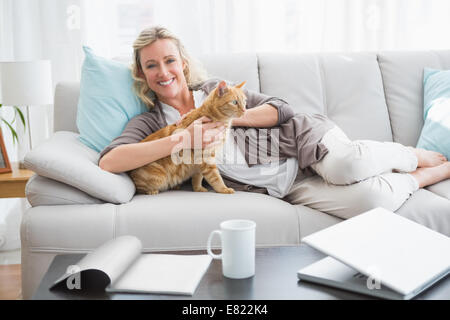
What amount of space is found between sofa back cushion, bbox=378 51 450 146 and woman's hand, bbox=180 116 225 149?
100cm

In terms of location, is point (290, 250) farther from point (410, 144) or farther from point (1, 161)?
point (1, 161)

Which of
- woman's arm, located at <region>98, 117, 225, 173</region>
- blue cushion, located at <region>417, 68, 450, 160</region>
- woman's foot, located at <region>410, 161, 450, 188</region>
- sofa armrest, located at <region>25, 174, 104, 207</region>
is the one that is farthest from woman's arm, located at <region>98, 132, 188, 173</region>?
blue cushion, located at <region>417, 68, 450, 160</region>

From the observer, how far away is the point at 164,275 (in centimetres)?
100

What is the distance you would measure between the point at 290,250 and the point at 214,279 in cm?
25

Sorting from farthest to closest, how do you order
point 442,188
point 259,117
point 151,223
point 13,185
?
point 13,185 → point 259,117 → point 442,188 → point 151,223

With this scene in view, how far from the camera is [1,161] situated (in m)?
2.21

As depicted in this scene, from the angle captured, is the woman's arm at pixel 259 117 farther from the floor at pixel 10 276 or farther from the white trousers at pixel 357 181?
the floor at pixel 10 276

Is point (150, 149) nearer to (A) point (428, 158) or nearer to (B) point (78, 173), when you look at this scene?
(B) point (78, 173)

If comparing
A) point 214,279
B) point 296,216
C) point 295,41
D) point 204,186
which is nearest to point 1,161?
point 204,186

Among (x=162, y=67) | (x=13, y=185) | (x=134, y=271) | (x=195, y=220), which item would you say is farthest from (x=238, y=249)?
(x=13, y=185)

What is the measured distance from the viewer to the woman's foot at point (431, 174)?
1.78 metres

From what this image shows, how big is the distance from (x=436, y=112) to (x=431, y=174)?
414mm

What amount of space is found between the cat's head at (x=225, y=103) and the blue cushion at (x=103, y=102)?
41 cm

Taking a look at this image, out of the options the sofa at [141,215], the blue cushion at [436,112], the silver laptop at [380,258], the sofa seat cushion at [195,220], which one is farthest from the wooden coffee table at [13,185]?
the blue cushion at [436,112]
